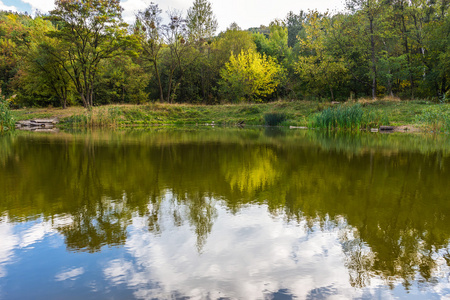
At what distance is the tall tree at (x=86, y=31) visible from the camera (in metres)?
31.1

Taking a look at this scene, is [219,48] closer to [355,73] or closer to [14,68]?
[355,73]

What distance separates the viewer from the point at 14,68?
170 feet

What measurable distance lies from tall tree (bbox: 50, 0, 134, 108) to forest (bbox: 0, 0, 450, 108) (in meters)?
0.10

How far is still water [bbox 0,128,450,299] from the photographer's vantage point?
7.82ft

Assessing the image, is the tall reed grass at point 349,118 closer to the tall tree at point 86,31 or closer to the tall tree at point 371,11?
the tall tree at point 371,11

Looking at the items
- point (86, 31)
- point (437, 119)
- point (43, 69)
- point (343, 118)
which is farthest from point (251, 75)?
point (437, 119)

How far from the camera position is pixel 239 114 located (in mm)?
37812

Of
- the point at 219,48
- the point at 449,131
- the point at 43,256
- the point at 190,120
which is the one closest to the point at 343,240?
the point at 43,256

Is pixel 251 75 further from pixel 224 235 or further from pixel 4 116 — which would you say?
pixel 224 235

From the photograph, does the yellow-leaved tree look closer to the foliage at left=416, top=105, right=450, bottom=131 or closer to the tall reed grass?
the tall reed grass

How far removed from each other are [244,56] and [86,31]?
20622 millimetres

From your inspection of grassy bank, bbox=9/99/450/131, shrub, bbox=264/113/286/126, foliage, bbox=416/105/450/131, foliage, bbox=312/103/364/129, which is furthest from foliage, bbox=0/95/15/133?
foliage, bbox=416/105/450/131

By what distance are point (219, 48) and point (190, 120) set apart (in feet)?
66.9

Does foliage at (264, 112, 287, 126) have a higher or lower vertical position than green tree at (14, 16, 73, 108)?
lower
